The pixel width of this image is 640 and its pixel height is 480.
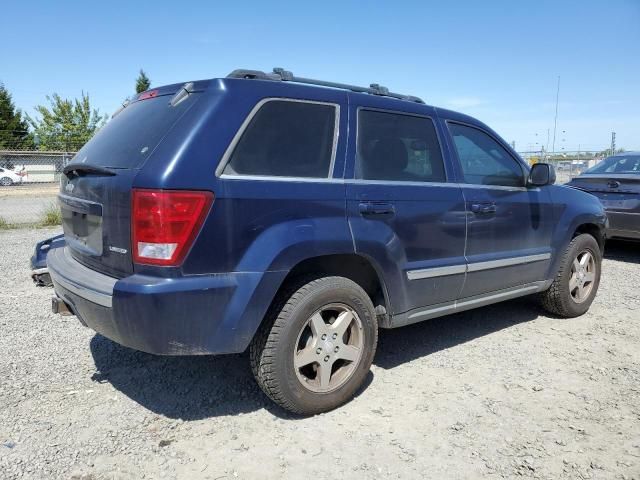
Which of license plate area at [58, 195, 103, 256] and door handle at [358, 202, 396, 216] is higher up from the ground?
door handle at [358, 202, 396, 216]

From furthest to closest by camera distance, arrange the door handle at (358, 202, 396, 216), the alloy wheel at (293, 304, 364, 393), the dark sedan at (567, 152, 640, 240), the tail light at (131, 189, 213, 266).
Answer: the dark sedan at (567, 152, 640, 240) → the door handle at (358, 202, 396, 216) → the alloy wheel at (293, 304, 364, 393) → the tail light at (131, 189, 213, 266)

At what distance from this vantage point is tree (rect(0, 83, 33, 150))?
38250mm

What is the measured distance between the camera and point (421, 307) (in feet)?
11.6

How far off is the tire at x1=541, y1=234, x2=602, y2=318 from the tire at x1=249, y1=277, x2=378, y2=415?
8.11ft

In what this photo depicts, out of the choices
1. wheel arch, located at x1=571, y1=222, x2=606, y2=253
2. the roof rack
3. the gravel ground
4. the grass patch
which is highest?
the roof rack

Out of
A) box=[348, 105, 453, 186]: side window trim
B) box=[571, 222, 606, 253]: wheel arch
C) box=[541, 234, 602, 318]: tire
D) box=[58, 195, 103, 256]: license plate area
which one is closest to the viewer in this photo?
box=[58, 195, 103, 256]: license plate area

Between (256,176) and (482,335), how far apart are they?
9.11ft

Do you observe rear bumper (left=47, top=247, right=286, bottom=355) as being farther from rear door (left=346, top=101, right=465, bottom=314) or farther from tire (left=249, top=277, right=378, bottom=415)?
rear door (left=346, top=101, right=465, bottom=314)

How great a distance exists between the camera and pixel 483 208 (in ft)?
12.7

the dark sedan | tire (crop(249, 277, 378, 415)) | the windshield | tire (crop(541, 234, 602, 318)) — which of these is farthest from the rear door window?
the windshield

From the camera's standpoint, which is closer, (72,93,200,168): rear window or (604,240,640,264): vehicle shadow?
(72,93,200,168): rear window

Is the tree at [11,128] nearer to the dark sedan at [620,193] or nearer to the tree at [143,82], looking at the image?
the tree at [143,82]

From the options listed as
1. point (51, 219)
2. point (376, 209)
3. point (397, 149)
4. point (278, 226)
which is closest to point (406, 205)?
point (376, 209)

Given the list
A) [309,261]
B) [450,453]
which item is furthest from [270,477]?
[309,261]
